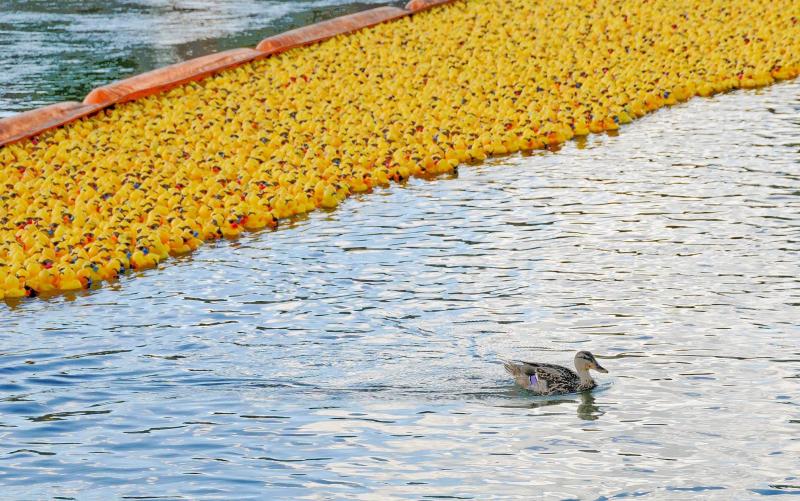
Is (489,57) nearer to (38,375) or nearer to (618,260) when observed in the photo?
(618,260)

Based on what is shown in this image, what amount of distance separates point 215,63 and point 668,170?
406 inches

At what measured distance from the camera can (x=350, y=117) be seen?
890 inches

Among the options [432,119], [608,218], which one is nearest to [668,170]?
[608,218]

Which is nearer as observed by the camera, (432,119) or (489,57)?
(432,119)

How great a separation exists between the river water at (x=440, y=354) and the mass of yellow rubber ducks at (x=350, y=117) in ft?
2.76

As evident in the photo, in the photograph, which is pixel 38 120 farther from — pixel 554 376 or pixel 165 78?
pixel 554 376

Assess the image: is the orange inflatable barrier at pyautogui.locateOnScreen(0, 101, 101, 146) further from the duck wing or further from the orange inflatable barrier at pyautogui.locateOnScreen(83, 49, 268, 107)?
the duck wing

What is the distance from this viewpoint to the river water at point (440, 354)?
10.5m

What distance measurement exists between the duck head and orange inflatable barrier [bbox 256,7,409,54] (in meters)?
17.4

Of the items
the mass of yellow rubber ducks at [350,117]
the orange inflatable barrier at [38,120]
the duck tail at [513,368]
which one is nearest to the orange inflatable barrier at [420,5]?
the mass of yellow rubber ducks at [350,117]

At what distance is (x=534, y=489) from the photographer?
1016cm

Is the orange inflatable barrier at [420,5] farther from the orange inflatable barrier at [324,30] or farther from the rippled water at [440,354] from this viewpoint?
the rippled water at [440,354]

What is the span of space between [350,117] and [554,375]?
11389mm

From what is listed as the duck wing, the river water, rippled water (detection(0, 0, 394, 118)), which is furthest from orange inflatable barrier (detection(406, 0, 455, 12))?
the duck wing
